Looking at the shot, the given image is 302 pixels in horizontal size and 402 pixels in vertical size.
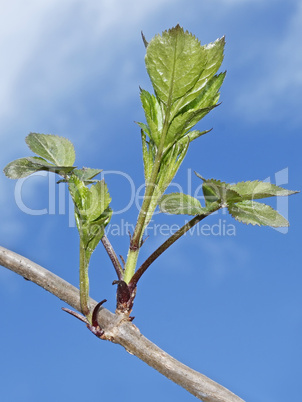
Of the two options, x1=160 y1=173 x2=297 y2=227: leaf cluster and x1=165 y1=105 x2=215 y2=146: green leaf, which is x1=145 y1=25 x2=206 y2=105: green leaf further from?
x1=160 y1=173 x2=297 y2=227: leaf cluster

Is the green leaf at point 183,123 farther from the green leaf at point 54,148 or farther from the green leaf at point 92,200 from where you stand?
the green leaf at point 54,148

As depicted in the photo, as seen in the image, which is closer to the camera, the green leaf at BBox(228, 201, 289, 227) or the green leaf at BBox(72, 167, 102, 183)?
the green leaf at BBox(228, 201, 289, 227)

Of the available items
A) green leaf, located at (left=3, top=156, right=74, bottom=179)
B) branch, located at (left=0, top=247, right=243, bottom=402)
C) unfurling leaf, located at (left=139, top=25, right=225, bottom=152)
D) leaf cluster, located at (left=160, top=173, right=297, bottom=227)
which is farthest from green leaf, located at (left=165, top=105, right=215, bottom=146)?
branch, located at (left=0, top=247, right=243, bottom=402)

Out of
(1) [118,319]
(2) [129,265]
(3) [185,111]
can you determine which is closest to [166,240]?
(2) [129,265]

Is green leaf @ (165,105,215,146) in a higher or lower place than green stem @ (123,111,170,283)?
higher

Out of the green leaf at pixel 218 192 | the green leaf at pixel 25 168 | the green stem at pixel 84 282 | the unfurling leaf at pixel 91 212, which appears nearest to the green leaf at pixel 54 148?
the green leaf at pixel 25 168

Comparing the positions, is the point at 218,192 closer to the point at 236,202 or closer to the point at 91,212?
the point at 236,202

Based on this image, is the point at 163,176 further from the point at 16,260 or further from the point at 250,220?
the point at 16,260
